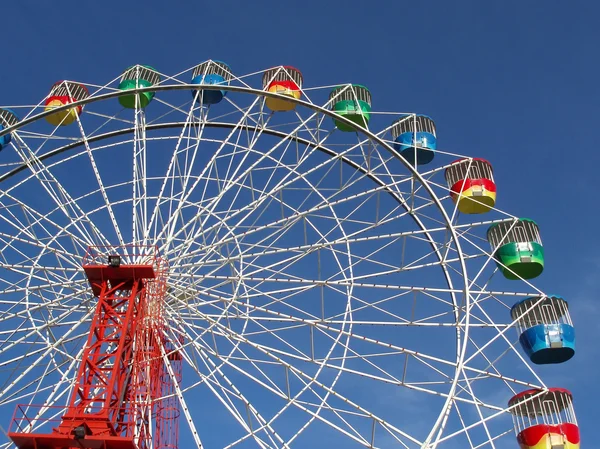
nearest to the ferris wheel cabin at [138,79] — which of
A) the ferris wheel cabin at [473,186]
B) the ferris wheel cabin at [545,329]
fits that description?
the ferris wheel cabin at [473,186]

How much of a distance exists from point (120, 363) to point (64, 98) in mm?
8621

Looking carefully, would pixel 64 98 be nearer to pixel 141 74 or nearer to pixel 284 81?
pixel 141 74

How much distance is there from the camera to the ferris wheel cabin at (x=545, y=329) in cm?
1820

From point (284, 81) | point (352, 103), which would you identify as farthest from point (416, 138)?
point (284, 81)

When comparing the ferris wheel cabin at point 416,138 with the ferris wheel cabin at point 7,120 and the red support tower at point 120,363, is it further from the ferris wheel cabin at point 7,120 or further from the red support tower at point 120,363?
the ferris wheel cabin at point 7,120

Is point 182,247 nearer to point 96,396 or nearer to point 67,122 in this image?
point 96,396

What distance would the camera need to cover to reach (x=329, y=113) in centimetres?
1667

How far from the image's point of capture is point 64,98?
67.8ft

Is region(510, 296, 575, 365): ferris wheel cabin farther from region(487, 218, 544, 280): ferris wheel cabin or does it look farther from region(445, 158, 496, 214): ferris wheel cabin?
region(445, 158, 496, 214): ferris wheel cabin

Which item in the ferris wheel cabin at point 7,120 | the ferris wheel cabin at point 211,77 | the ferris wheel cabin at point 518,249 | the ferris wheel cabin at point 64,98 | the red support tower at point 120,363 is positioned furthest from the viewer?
the ferris wheel cabin at point 7,120

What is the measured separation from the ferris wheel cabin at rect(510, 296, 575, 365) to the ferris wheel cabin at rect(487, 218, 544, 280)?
35.4 inches

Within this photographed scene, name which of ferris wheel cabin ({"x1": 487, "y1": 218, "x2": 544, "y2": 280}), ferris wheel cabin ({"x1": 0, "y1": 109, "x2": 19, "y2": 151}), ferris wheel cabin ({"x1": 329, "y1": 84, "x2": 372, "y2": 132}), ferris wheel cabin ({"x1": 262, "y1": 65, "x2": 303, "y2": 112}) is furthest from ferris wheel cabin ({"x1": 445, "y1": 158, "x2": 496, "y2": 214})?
ferris wheel cabin ({"x1": 0, "y1": 109, "x2": 19, "y2": 151})

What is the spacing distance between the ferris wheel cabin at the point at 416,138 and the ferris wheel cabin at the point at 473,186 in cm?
78

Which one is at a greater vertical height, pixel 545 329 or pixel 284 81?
pixel 284 81
